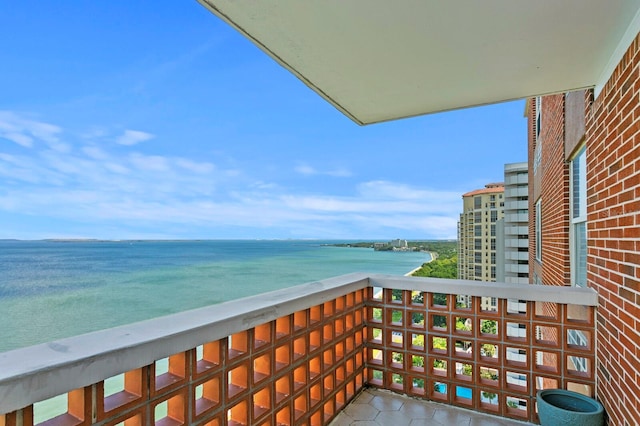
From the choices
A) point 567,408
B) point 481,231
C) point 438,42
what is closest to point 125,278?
point 481,231

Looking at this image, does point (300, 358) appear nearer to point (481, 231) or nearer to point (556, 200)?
point (556, 200)

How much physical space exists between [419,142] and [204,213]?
2621 centimetres

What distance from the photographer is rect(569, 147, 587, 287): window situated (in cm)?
316

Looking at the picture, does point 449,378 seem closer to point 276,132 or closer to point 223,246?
point 276,132

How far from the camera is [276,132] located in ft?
136

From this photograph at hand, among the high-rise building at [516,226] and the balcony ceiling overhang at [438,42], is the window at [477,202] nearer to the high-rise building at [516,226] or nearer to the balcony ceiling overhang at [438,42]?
the high-rise building at [516,226]

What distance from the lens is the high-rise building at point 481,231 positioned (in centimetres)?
3772

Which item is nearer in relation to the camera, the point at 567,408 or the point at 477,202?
the point at 567,408

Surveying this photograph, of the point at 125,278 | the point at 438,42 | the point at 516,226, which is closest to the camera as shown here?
the point at 438,42

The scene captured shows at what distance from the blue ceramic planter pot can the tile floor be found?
375 millimetres

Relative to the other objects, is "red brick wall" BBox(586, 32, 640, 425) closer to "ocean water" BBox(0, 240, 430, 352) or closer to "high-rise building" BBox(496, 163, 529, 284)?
"ocean water" BBox(0, 240, 430, 352)

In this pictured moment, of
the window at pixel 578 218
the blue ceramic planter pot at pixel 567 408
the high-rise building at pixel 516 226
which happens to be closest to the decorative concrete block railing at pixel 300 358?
the blue ceramic planter pot at pixel 567 408

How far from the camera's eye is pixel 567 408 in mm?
2090

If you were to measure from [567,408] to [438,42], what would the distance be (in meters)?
2.20
